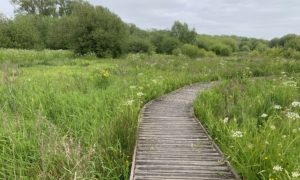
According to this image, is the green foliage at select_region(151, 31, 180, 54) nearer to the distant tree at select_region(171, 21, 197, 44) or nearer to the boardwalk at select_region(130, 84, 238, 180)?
the distant tree at select_region(171, 21, 197, 44)

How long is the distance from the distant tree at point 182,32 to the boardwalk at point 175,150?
161 ft

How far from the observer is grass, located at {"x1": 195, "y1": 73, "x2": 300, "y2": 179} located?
458 cm

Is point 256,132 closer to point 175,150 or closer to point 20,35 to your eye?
point 175,150

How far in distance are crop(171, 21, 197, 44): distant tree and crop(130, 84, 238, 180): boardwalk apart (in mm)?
48929

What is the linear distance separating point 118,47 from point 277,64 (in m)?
15.2

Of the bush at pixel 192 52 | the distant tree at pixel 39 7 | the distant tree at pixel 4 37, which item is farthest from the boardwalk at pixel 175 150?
the distant tree at pixel 39 7

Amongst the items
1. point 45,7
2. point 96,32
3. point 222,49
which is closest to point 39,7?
point 45,7

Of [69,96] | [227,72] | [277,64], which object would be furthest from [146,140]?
[277,64]

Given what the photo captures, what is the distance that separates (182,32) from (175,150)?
5231 cm

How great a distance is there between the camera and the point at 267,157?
4.62 m

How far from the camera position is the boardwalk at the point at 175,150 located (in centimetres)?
505

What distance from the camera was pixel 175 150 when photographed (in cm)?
599

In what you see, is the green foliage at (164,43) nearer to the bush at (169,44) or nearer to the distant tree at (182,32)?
the bush at (169,44)

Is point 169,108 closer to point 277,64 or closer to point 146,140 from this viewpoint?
point 146,140
